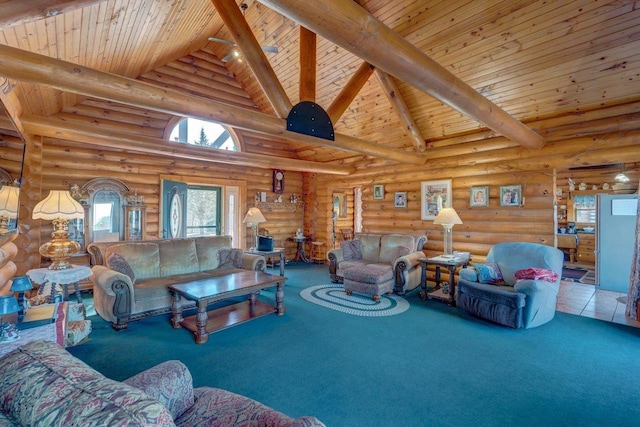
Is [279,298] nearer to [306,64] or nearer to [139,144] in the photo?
[306,64]

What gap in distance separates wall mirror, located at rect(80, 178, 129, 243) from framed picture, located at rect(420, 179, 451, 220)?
6214mm

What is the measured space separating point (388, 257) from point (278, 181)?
4.01m

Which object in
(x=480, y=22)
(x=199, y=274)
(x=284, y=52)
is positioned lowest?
(x=199, y=274)

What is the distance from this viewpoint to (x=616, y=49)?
365 centimetres

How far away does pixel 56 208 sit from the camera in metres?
3.56

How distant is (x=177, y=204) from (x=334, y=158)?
167 inches

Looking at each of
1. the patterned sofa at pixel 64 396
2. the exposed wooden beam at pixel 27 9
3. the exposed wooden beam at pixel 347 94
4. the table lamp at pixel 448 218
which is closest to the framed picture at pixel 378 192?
the table lamp at pixel 448 218

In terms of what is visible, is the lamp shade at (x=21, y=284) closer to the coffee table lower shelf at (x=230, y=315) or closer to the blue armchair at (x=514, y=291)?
the coffee table lower shelf at (x=230, y=315)

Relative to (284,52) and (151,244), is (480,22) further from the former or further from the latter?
(151,244)

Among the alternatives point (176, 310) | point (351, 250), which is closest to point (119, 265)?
point (176, 310)

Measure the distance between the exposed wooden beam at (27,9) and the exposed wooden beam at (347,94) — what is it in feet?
10.0

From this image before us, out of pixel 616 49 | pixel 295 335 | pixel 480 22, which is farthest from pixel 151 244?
pixel 616 49

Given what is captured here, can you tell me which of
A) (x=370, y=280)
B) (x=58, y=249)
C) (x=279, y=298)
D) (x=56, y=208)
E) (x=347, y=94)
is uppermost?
(x=347, y=94)

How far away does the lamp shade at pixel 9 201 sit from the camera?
2.94 meters
